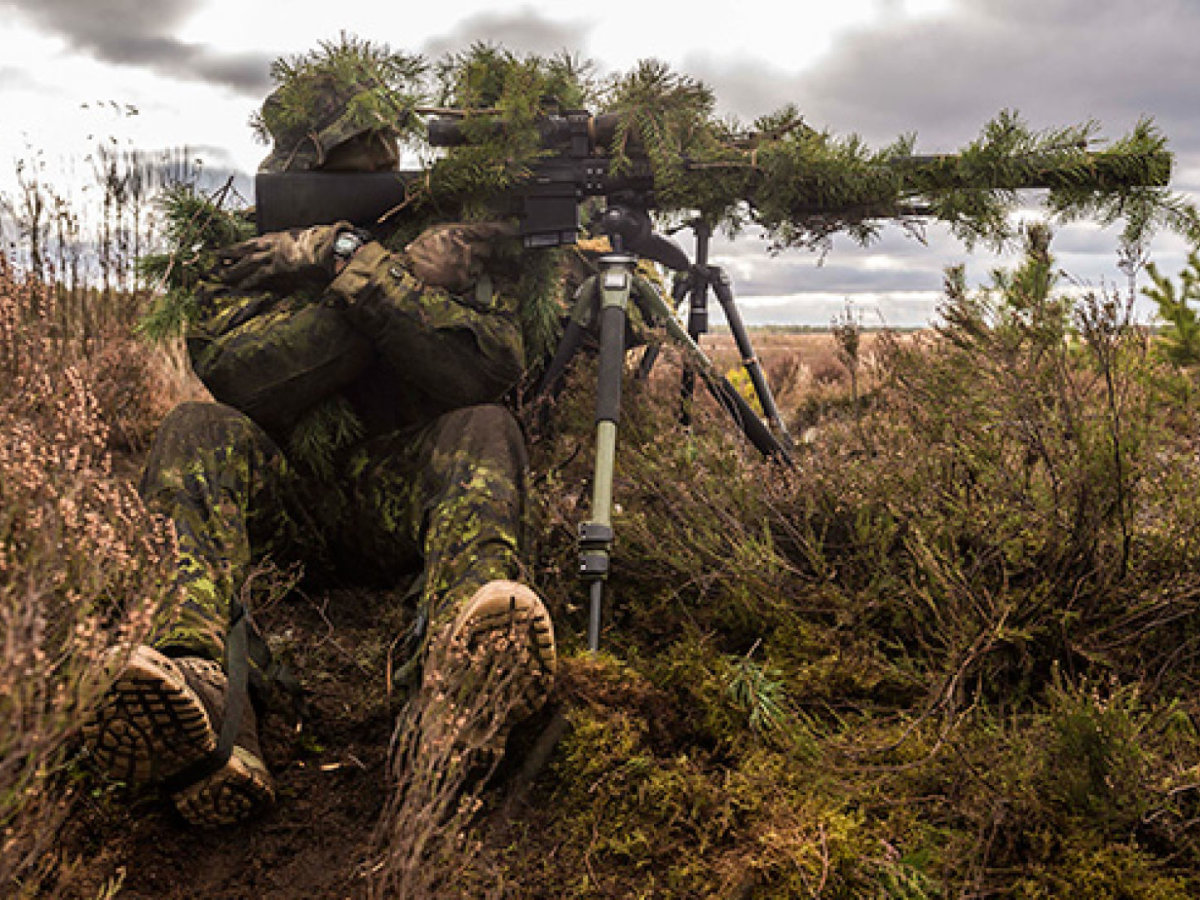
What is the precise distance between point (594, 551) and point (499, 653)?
2.31ft

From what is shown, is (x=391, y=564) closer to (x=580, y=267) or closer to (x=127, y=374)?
(x=580, y=267)

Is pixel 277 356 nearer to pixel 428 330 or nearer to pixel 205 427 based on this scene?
pixel 205 427

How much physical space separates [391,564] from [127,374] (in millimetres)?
3578

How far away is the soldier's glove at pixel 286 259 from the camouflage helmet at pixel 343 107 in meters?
0.33

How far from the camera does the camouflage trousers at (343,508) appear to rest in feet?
8.36

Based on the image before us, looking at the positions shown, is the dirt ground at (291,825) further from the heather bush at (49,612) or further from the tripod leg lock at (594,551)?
the tripod leg lock at (594,551)

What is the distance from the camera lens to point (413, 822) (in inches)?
65.1

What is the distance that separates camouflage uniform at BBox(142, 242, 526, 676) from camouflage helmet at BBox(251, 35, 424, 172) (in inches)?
22.2

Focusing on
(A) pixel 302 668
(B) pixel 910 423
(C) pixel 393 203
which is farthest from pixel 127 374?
(B) pixel 910 423

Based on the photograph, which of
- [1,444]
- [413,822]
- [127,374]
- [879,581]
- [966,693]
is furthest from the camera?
[127,374]

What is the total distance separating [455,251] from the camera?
3.32m

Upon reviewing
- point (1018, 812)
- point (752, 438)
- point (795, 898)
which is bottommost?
point (795, 898)

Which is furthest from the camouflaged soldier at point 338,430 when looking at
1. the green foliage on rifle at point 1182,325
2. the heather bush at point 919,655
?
the green foliage on rifle at point 1182,325

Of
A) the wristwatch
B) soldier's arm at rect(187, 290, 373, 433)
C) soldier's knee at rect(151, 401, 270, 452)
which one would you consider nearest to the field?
soldier's knee at rect(151, 401, 270, 452)
